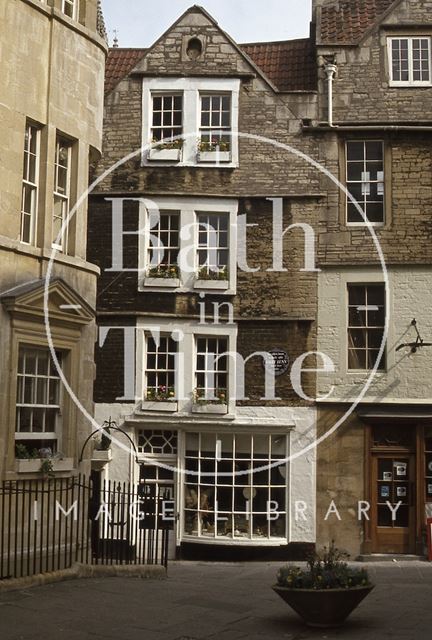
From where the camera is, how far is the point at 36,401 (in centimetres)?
1570

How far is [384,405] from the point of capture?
889 inches

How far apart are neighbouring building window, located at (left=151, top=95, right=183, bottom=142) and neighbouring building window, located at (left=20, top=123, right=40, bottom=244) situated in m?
8.30

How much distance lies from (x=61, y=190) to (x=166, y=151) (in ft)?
24.7

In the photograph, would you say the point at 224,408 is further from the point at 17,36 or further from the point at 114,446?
the point at 17,36

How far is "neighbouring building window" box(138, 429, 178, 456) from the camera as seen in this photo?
2344 centimetres

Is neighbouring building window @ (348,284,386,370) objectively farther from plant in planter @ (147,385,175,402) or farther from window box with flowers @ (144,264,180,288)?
plant in planter @ (147,385,175,402)

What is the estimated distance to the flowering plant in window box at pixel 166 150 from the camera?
23.8m

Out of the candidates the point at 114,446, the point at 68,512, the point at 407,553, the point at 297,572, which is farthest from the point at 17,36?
the point at 407,553

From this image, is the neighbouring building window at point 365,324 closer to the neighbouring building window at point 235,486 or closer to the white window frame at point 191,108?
the neighbouring building window at point 235,486

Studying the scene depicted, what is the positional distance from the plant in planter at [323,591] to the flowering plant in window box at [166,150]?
14.1m

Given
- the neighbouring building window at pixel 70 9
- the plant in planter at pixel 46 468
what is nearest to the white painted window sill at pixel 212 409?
the plant in planter at pixel 46 468

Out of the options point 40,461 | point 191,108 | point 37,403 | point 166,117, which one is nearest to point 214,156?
point 191,108

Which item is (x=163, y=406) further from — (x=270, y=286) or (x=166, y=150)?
(x=166, y=150)

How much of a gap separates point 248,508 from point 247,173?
320 inches
